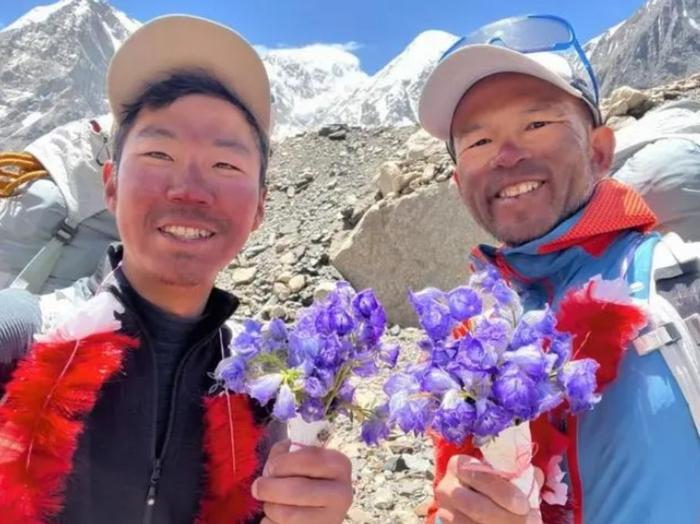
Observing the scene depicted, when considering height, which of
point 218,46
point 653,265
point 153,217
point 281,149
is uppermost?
point 281,149

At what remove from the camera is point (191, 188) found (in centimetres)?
249

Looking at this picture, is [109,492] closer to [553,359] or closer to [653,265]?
[553,359]

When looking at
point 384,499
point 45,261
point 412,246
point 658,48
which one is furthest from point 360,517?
point 658,48

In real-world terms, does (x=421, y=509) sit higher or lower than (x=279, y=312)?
lower

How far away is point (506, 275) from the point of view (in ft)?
8.61

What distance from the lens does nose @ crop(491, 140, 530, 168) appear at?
101 inches

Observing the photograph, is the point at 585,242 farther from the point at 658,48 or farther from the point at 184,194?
the point at 658,48

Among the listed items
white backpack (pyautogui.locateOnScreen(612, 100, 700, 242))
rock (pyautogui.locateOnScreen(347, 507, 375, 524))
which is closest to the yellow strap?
white backpack (pyautogui.locateOnScreen(612, 100, 700, 242))

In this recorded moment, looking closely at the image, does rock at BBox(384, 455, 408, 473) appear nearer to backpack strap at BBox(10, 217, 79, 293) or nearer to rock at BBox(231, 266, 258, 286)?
backpack strap at BBox(10, 217, 79, 293)

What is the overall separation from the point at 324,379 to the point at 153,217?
1000 mm

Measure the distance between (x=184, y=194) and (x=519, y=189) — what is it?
1.20 m

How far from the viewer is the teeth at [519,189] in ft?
8.36

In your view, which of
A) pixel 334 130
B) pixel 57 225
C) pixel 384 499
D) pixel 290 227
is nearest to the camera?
pixel 57 225

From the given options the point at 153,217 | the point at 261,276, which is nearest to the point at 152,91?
the point at 153,217
